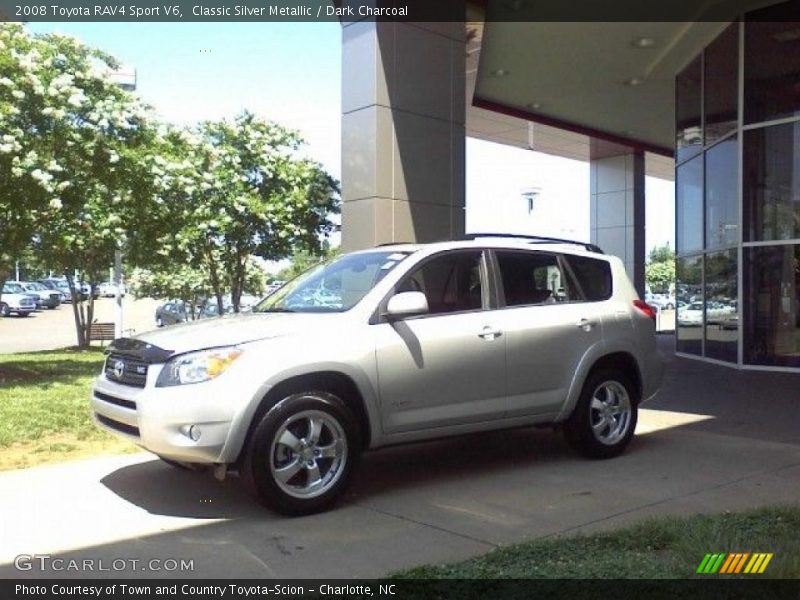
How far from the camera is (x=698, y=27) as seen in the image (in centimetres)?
1462

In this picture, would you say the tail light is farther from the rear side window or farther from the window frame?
the window frame

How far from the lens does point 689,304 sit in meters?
16.5

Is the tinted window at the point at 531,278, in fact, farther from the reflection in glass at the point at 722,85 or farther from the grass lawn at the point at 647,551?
the reflection in glass at the point at 722,85

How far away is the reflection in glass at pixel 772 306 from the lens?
13234 millimetres

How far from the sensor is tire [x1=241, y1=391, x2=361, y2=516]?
4992 mm

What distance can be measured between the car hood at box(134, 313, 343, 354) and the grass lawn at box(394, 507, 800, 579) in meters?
1.90

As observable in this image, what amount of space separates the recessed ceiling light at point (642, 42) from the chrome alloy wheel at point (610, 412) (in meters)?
10.0

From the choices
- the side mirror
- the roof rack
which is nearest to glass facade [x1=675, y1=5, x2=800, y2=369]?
the roof rack

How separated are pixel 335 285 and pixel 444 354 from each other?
1.09 meters

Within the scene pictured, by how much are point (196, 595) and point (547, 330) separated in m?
3.52

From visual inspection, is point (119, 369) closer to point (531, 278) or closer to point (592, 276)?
point (531, 278)

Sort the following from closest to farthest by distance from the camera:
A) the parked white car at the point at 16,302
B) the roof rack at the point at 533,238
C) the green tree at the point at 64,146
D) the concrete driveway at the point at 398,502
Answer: the concrete driveway at the point at 398,502 < the roof rack at the point at 533,238 < the green tree at the point at 64,146 < the parked white car at the point at 16,302

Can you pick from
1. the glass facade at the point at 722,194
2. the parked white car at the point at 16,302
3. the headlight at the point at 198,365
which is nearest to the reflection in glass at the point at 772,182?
the glass facade at the point at 722,194

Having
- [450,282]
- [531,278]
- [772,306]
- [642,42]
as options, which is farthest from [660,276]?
[450,282]
